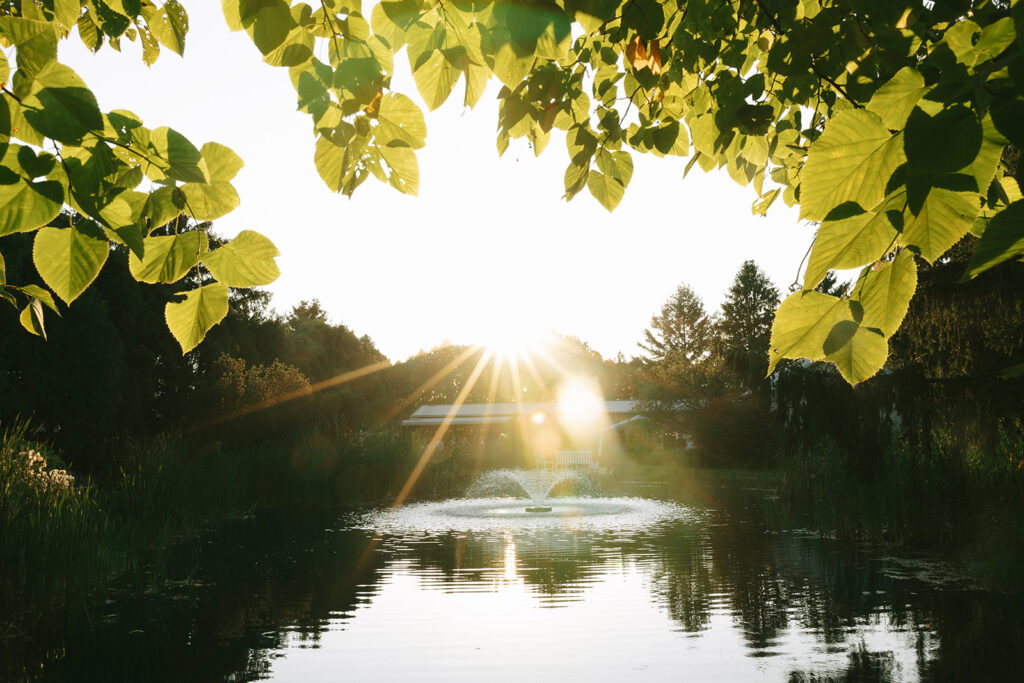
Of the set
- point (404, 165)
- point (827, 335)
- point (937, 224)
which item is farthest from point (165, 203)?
point (937, 224)

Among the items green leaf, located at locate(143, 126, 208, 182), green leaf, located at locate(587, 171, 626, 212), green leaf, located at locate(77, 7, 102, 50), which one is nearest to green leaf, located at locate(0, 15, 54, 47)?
green leaf, located at locate(143, 126, 208, 182)

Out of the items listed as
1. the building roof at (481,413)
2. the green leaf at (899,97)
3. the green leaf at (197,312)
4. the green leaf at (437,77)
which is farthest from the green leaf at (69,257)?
the building roof at (481,413)

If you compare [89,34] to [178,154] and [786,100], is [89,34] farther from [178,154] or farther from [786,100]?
[786,100]

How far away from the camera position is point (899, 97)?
112cm

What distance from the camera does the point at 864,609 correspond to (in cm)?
943

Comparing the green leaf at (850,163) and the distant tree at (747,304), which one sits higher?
the distant tree at (747,304)

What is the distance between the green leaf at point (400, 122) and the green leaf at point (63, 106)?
652 mm

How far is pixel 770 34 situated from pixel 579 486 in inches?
972

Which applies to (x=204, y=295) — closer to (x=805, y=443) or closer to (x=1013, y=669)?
(x=1013, y=669)

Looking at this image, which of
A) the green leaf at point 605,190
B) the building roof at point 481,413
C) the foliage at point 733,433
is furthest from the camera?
the building roof at point 481,413

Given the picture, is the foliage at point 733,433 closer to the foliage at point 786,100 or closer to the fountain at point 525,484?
the fountain at point 525,484

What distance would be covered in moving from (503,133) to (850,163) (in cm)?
180

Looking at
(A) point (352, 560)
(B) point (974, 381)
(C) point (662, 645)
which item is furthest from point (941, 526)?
(A) point (352, 560)

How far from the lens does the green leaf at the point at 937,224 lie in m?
1.17
